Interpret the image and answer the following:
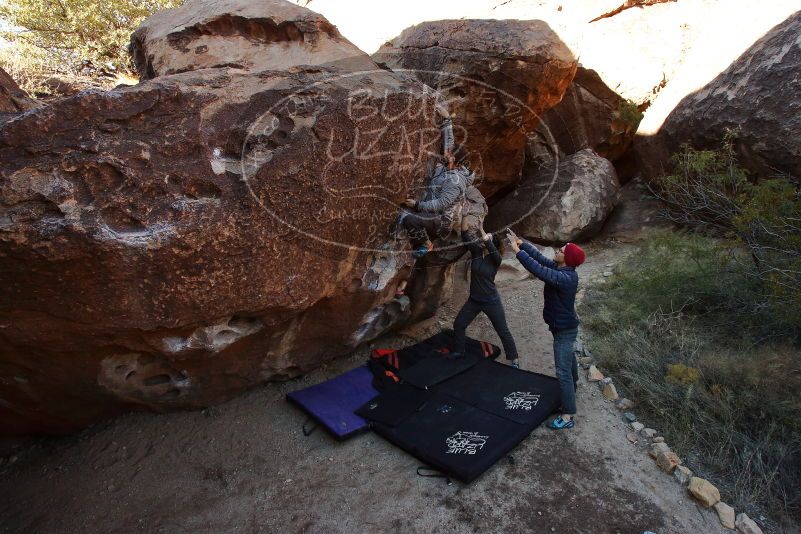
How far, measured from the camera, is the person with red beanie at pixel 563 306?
10.3 feet

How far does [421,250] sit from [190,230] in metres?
1.88

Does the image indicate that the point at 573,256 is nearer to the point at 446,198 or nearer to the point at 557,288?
the point at 557,288

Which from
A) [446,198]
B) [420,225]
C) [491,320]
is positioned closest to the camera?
[420,225]

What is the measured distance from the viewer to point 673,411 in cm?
319

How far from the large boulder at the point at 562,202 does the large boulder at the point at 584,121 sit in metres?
0.39

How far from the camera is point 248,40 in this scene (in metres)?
3.93

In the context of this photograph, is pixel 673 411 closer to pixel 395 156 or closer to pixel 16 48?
pixel 395 156

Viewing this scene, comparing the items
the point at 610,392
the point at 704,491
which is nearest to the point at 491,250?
the point at 610,392

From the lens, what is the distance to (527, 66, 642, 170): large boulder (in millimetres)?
7254

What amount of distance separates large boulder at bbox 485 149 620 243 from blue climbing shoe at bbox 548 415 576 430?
3568 millimetres

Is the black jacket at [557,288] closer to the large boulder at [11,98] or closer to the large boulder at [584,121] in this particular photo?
the large boulder at [11,98]

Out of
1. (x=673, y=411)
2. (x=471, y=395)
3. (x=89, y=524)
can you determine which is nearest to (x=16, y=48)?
(x=89, y=524)

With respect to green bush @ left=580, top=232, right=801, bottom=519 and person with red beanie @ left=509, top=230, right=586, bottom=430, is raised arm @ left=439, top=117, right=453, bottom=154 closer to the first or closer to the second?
person with red beanie @ left=509, top=230, right=586, bottom=430

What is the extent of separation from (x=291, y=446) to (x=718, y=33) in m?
7.01
